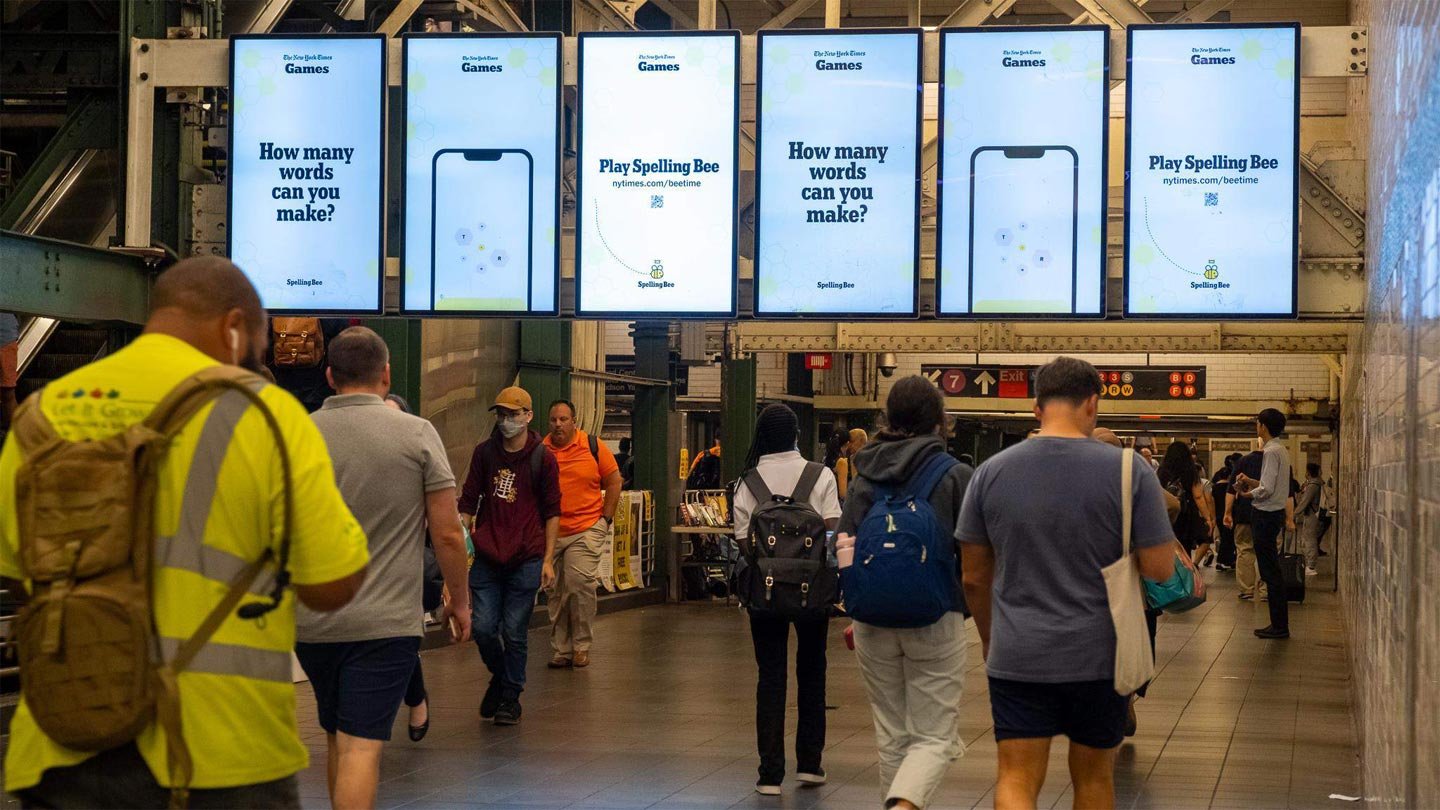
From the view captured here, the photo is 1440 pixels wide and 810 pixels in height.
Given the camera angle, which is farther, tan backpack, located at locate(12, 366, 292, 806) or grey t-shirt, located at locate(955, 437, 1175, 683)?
grey t-shirt, located at locate(955, 437, 1175, 683)

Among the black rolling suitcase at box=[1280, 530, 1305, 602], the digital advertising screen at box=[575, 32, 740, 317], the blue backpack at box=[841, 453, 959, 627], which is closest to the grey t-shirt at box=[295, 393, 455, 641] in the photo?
the blue backpack at box=[841, 453, 959, 627]

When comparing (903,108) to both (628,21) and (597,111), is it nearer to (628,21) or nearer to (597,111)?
(597,111)

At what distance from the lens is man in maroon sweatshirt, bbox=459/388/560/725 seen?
31.0ft

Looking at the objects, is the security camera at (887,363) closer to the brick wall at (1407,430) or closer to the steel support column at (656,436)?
the steel support column at (656,436)

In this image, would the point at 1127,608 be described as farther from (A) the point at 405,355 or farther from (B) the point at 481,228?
(A) the point at 405,355

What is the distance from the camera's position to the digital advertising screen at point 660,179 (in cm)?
1022

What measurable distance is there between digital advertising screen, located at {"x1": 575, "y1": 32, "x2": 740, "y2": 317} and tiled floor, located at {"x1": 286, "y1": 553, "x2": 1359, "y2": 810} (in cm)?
240

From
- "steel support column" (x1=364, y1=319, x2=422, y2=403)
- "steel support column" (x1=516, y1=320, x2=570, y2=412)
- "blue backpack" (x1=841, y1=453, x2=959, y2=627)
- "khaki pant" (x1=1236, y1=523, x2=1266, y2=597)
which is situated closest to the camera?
"blue backpack" (x1=841, y1=453, x2=959, y2=627)

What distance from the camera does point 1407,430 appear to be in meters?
4.28

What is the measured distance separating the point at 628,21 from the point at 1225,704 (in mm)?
8142

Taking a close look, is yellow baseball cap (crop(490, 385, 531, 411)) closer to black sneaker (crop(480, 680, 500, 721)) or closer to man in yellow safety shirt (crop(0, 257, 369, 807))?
black sneaker (crop(480, 680, 500, 721))

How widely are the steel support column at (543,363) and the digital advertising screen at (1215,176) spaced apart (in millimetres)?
7189

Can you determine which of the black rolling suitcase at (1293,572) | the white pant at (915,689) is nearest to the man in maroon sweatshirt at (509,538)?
the white pant at (915,689)

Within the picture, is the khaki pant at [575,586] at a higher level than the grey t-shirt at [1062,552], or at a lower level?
lower
